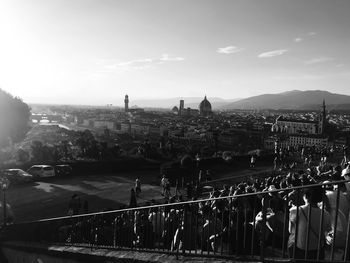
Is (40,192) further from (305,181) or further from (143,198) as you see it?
(305,181)

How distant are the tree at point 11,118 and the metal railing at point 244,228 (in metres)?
25.4

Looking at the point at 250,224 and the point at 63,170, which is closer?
the point at 250,224

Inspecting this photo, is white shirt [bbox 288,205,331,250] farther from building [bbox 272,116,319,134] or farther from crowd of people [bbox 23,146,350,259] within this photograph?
building [bbox 272,116,319,134]

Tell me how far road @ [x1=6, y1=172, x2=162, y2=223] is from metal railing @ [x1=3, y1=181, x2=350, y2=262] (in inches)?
278

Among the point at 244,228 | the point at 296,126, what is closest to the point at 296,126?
the point at 296,126

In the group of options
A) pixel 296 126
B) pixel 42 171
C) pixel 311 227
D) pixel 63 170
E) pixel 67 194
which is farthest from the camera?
pixel 296 126

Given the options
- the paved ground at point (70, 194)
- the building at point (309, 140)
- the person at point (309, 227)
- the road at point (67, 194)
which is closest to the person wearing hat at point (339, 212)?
the person at point (309, 227)

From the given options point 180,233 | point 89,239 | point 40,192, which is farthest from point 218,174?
point 180,233

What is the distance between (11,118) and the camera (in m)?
34.1

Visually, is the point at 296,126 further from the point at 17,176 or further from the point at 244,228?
the point at 244,228

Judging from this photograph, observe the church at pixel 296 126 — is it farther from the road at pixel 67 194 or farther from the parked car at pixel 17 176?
the parked car at pixel 17 176

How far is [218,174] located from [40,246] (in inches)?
865

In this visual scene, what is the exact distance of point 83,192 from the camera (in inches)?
837

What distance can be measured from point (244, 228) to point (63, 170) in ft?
73.6
